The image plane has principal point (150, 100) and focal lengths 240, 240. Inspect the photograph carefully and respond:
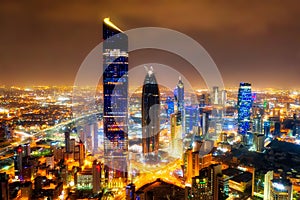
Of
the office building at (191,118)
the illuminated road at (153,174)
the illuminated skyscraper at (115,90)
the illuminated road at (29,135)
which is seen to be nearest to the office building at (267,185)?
the illuminated road at (153,174)

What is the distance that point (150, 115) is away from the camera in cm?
723

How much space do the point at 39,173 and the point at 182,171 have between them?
341 centimetres

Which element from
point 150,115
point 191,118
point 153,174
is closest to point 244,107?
point 191,118

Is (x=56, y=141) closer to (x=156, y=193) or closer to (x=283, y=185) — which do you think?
(x=156, y=193)

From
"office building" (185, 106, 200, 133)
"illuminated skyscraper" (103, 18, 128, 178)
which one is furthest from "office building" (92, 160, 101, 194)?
"office building" (185, 106, 200, 133)

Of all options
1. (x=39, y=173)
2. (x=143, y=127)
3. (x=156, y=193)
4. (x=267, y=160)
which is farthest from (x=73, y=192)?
(x=267, y=160)

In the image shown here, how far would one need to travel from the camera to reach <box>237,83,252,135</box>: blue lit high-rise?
9546mm

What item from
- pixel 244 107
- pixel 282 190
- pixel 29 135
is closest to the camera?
pixel 282 190

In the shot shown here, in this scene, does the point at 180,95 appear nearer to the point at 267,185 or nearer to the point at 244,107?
the point at 244,107

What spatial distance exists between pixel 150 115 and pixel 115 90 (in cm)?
138

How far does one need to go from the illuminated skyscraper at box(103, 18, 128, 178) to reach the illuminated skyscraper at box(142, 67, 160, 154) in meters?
0.65

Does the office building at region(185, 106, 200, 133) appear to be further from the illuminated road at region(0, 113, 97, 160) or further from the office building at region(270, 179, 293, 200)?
the office building at region(270, 179, 293, 200)

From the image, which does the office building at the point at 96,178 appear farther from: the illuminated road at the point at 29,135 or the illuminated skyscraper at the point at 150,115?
the illuminated road at the point at 29,135

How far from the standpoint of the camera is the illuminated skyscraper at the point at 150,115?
22.8 feet
